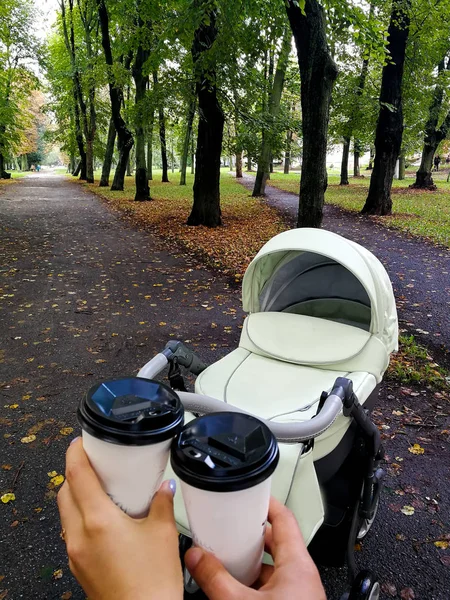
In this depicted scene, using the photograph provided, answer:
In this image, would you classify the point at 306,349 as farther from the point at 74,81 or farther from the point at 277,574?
the point at 74,81

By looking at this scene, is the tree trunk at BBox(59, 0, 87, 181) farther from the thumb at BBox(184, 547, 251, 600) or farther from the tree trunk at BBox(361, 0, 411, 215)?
the thumb at BBox(184, 547, 251, 600)

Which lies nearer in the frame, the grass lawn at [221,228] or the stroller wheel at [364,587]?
the stroller wheel at [364,587]

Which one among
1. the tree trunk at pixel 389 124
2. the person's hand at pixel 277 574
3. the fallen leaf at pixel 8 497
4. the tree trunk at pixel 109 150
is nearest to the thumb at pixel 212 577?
the person's hand at pixel 277 574

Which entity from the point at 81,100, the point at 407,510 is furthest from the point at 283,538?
the point at 81,100

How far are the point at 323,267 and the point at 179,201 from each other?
17712 mm

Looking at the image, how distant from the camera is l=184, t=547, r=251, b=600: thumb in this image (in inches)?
31.2

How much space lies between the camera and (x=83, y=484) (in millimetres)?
783

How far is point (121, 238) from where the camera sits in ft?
40.1

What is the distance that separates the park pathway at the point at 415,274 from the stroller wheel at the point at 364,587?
334 cm

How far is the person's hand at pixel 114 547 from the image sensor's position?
714 millimetres

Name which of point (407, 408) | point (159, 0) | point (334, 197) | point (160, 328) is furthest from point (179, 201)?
point (407, 408)

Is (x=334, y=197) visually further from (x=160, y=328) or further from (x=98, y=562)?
(x=98, y=562)

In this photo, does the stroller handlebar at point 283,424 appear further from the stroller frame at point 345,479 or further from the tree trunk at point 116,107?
the tree trunk at point 116,107

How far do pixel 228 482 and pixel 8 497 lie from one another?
2682 mm
